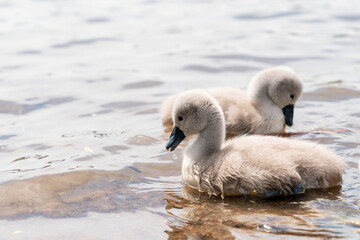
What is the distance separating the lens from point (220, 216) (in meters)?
4.62

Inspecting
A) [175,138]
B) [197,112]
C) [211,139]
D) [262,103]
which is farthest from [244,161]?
[262,103]

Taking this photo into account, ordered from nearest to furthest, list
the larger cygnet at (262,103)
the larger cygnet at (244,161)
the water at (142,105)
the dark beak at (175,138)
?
the water at (142,105)
the larger cygnet at (244,161)
the dark beak at (175,138)
the larger cygnet at (262,103)

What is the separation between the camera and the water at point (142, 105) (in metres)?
4.58

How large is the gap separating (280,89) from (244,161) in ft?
7.51

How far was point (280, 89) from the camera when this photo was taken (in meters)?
6.98

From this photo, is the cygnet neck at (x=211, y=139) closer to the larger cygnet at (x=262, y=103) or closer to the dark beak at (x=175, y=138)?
the dark beak at (x=175, y=138)

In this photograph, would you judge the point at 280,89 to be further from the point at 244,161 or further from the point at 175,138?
the point at 244,161

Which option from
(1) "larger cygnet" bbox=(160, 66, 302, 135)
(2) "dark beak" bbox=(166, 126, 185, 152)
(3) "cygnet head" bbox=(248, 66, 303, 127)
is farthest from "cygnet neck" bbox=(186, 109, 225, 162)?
(3) "cygnet head" bbox=(248, 66, 303, 127)

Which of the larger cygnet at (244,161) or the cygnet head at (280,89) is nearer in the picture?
the larger cygnet at (244,161)

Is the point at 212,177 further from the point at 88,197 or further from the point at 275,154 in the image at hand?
the point at 88,197

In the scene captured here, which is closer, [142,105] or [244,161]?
[244,161]

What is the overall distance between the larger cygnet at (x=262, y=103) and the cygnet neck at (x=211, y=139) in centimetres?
144

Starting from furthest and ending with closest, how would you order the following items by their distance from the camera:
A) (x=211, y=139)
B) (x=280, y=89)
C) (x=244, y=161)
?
(x=280, y=89)
(x=211, y=139)
(x=244, y=161)

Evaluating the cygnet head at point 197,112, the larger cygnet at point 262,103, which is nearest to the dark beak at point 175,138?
the cygnet head at point 197,112
